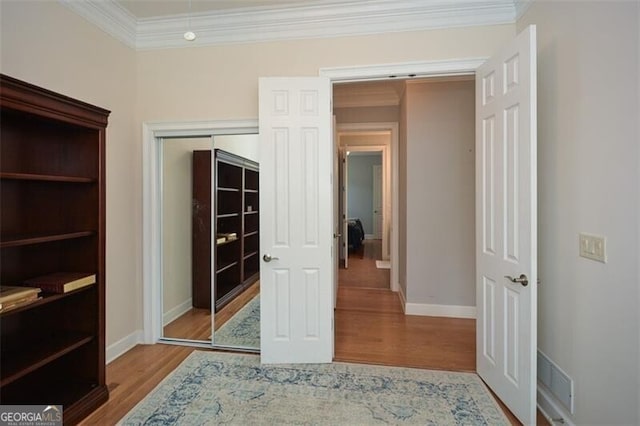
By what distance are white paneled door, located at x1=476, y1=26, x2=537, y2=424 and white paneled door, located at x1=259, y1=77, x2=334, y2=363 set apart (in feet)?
3.87

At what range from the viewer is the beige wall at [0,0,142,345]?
205 centimetres

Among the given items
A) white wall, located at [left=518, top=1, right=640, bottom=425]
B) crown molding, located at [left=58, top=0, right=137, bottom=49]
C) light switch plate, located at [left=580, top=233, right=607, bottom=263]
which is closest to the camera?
white wall, located at [left=518, top=1, right=640, bottom=425]

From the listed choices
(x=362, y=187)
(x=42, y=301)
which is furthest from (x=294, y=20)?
(x=362, y=187)

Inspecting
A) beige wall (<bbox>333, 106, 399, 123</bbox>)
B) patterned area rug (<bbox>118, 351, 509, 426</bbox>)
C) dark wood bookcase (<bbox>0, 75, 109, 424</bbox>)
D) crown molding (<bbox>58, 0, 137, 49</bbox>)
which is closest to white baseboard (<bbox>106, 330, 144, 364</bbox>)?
dark wood bookcase (<bbox>0, 75, 109, 424</bbox>)

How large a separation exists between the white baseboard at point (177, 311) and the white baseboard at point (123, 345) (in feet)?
0.84

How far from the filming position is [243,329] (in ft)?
10.2

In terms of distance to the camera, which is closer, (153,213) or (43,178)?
(43,178)

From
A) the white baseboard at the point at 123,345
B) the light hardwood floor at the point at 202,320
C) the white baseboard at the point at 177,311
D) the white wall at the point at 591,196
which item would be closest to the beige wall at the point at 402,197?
the white wall at the point at 591,196

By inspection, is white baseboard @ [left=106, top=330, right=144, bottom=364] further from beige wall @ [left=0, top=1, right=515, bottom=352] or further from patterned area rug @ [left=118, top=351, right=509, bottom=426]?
patterned area rug @ [left=118, top=351, right=509, bottom=426]

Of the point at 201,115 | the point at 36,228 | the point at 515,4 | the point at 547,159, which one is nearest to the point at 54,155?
the point at 36,228

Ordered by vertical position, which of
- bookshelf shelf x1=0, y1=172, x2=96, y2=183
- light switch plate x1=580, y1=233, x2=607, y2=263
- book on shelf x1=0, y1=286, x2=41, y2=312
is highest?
bookshelf shelf x1=0, y1=172, x2=96, y2=183

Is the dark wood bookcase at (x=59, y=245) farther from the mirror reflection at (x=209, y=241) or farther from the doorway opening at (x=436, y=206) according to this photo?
the doorway opening at (x=436, y=206)

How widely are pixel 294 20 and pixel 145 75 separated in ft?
5.01

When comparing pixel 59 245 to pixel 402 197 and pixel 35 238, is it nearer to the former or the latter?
pixel 35 238
